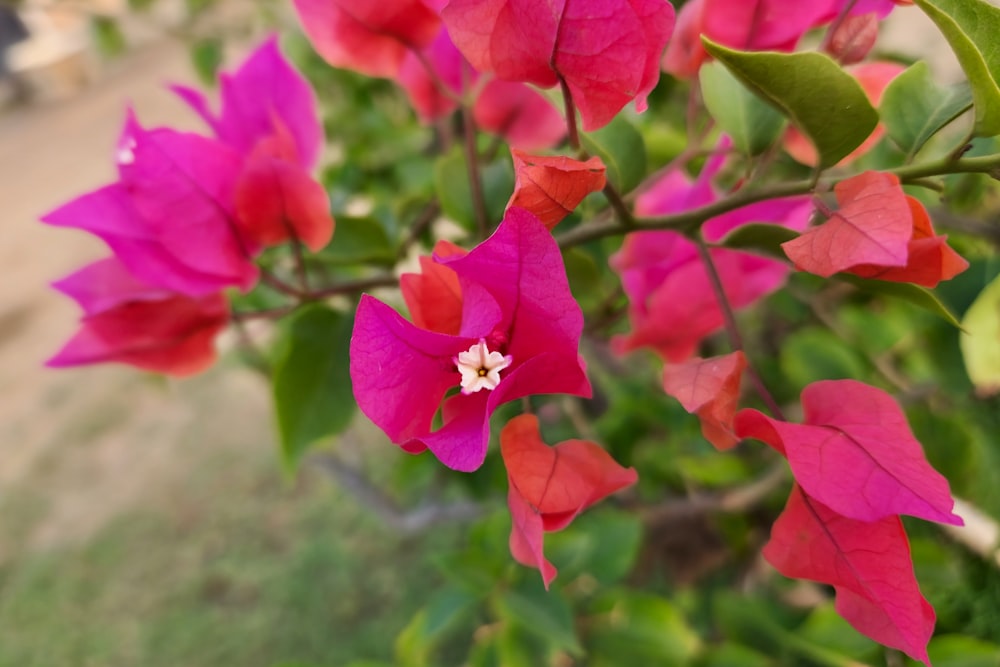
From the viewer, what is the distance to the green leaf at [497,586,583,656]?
0.58 m

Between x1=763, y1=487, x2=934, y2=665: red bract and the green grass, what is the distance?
1.29 meters

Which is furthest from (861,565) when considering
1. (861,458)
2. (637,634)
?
(637,634)

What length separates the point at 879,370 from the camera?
80 cm

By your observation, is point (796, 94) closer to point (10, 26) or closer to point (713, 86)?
point (713, 86)

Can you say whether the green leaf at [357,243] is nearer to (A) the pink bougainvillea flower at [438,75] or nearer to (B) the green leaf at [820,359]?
(A) the pink bougainvillea flower at [438,75]

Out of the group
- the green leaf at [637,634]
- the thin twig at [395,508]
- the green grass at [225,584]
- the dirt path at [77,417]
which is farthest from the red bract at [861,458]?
the green grass at [225,584]

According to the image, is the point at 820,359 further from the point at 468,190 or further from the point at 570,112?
the point at 570,112

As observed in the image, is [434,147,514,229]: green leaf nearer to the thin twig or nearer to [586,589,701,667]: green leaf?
[586,589,701,667]: green leaf

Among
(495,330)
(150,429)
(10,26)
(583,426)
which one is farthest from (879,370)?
(10,26)

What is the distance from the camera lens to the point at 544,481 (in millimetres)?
269

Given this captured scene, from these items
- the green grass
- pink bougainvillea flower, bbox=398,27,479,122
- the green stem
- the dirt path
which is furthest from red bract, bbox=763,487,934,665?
the green grass

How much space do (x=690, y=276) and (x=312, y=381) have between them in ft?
0.80

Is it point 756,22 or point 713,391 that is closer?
point 713,391

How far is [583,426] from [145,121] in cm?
433
